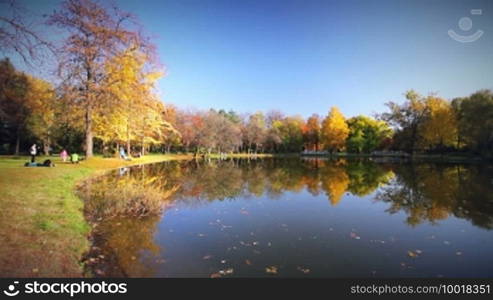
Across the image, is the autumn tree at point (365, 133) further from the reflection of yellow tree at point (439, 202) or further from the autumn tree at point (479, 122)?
the reflection of yellow tree at point (439, 202)

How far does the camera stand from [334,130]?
76125mm

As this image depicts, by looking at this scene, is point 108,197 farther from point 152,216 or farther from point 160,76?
point 160,76

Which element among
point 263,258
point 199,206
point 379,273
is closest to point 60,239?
point 263,258

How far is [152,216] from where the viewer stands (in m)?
9.84

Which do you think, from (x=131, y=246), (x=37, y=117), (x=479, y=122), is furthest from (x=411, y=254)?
(x=479, y=122)

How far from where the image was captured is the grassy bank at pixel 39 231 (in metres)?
5.14

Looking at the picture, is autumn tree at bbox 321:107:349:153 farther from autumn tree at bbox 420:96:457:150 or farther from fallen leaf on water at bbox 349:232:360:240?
fallen leaf on water at bbox 349:232:360:240

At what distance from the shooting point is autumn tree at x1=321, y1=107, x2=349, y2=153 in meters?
75.9

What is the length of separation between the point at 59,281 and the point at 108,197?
8.29 metres

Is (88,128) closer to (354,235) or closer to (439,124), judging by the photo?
(354,235)

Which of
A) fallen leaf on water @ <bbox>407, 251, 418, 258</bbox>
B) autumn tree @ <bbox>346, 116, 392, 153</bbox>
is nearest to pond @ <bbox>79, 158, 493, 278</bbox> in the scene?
fallen leaf on water @ <bbox>407, 251, 418, 258</bbox>

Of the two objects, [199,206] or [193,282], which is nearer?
[193,282]

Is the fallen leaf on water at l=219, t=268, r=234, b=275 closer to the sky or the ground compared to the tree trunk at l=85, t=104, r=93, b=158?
closer to the ground

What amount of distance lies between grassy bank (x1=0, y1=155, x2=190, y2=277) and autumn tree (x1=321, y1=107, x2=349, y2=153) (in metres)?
72.3
